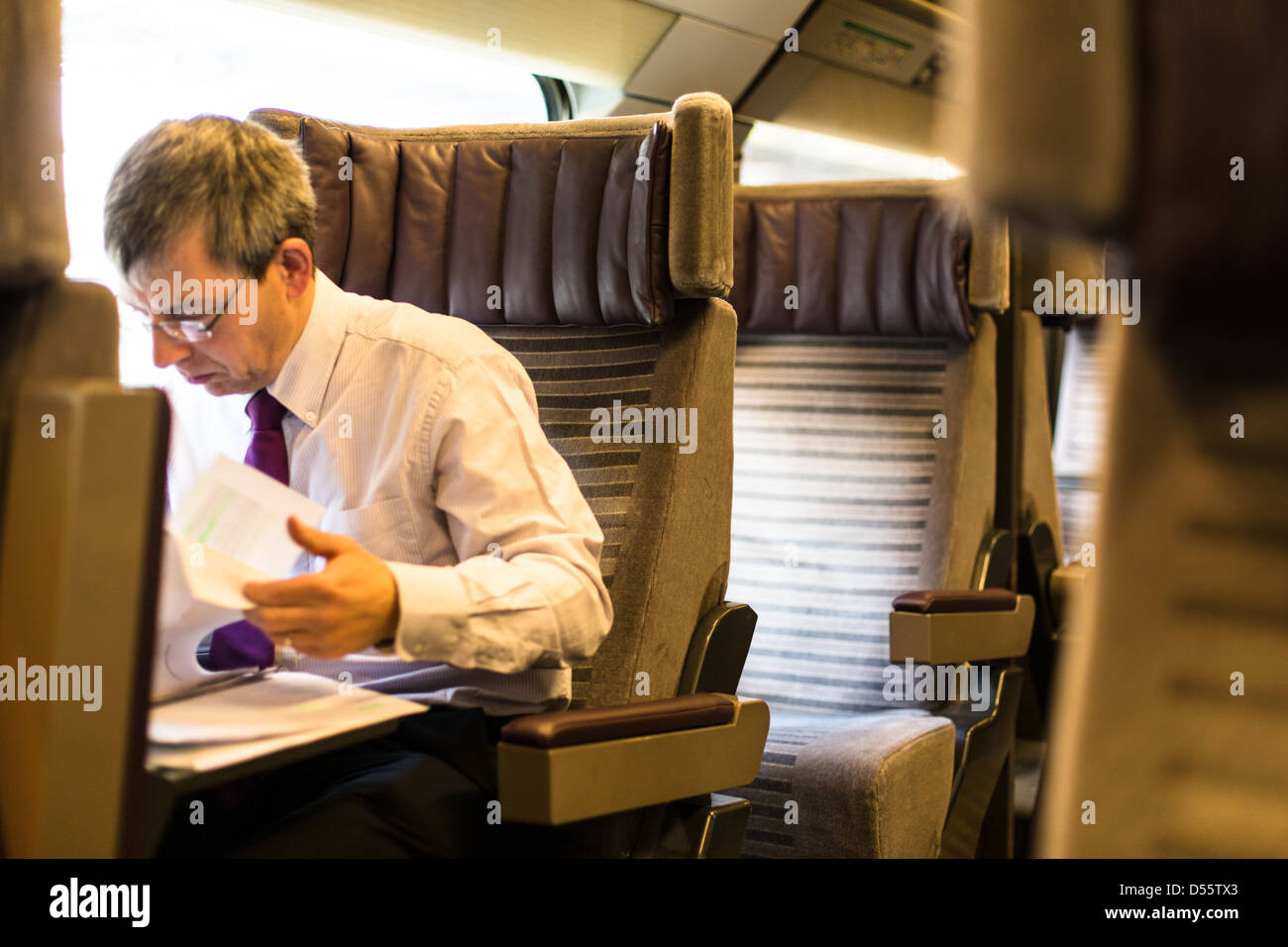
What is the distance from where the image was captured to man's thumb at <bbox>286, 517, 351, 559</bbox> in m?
1.09

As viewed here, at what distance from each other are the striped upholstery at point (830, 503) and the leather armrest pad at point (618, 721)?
1.28 meters

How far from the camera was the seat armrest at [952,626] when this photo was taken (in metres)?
2.16

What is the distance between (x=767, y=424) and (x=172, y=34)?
166 cm

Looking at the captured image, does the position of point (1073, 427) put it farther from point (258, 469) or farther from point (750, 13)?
point (258, 469)

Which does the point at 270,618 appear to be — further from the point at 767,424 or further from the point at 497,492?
the point at 767,424

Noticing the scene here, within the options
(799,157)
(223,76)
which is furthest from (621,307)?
(799,157)

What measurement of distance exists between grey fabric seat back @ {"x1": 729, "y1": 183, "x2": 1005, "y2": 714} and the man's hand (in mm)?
1628

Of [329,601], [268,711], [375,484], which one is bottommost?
[268,711]

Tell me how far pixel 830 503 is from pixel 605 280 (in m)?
1.14

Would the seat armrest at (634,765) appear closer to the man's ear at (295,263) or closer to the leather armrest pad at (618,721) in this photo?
the leather armrest pad at (618,721)

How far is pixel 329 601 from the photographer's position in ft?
3.65

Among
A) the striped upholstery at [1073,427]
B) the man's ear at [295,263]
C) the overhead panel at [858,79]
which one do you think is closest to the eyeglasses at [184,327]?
the man's ear at [295,263]

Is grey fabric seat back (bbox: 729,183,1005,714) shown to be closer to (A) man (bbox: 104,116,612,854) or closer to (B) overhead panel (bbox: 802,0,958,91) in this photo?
(A) man (bbox: 104,116,612,854)

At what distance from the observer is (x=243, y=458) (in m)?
1.53
